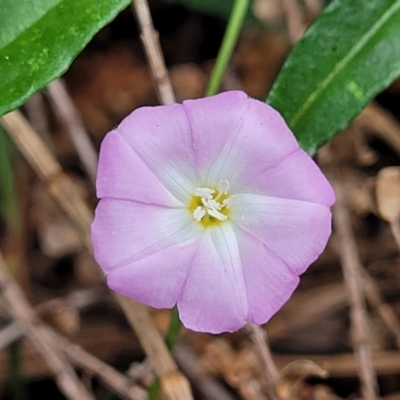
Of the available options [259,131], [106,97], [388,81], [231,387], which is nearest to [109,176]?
[259,131]

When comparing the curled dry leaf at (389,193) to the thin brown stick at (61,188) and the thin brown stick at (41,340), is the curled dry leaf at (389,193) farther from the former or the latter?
the thin brown stick at (41,340)

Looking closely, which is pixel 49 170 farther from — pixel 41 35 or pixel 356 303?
pixel 356 303

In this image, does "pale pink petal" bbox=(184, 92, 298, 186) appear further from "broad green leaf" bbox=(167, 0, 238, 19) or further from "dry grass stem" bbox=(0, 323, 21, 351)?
"broad green leaf" bbox=(167, 0, 238, 19)

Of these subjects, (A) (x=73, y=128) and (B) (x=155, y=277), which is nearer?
(B) (x=155, y=277)

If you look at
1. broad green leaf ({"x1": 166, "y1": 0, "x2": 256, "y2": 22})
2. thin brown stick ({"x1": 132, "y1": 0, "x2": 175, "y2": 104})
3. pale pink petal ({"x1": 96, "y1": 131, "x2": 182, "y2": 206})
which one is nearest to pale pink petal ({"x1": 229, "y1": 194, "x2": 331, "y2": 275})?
pale pink petal ({"x1": 96, "y1": 131, "x2": 182, "y2": 206})

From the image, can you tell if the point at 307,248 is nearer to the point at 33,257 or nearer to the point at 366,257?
the point at 366,257

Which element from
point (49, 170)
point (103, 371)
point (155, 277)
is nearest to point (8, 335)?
point (103, 371)
